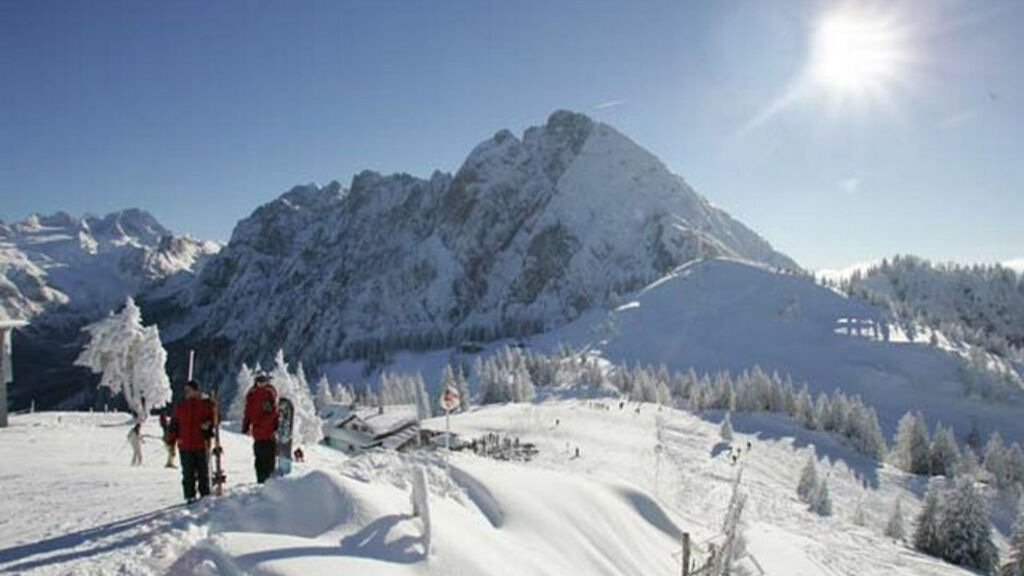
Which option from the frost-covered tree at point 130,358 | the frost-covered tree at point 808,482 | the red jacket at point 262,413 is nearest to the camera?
the red jacket at point 262,413

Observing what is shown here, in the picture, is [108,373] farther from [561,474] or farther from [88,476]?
[561,474]

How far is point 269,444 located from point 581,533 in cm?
776

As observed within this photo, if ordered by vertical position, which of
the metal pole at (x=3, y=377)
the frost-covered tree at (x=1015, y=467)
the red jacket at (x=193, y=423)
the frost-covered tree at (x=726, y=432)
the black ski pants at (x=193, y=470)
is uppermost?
the metal pole at (x=3, y=377)

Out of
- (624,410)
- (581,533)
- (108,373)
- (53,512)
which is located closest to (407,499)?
(581,533)

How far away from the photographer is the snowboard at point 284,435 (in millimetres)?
16594

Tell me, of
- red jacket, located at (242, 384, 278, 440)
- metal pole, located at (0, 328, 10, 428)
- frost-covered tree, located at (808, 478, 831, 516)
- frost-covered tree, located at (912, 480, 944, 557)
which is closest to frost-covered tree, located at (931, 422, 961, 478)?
frost-covered tree, located at (808, 478, 831, 516)

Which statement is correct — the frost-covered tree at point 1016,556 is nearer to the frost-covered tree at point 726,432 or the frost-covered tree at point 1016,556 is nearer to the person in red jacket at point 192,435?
the frost-covered tree at point 726,432

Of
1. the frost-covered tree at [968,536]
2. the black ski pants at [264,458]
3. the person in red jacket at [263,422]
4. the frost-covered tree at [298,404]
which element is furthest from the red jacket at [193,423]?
the frost-covered tree at [968,536]

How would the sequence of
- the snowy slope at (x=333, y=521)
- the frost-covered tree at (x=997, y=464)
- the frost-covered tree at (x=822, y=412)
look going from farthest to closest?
the frost-covered tree at (x=822, y=412)
the frost-covered tree at (x=997, y=464)
the snowy slope at (x=333, y=521)

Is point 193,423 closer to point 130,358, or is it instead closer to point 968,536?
point 130,358

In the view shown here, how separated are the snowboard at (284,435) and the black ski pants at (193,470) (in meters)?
1.75

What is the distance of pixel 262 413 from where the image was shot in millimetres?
15820

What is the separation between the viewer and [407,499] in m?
15.1

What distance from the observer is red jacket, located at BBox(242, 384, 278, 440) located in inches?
622
